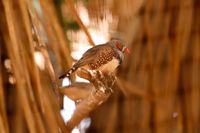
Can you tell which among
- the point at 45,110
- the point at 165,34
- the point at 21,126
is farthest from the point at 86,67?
the point at 165,34

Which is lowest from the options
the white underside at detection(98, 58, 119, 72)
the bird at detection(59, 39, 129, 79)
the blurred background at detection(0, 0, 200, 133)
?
the blurred background at detection(0, 0, 200, 133)

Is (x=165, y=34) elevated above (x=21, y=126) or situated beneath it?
elevated above

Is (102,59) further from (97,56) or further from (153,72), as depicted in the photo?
(153,72)

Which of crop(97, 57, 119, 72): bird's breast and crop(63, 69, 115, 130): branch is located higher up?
crop(97, 57, 119, 72): bird's breast

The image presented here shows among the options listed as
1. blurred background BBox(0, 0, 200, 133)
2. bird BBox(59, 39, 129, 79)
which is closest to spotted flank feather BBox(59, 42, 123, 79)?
bird BBox(59, 39, 129, 79)

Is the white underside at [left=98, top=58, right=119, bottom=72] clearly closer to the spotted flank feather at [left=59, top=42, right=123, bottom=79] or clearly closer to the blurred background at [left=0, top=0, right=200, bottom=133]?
the spotted flank feather at [left=59, top=42, right=123, bottom=79]

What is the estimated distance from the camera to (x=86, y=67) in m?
0.51

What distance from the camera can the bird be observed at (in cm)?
50

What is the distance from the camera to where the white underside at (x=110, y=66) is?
1.68ft

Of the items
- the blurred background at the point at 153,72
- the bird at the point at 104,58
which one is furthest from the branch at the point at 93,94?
the blurred background at the point at 153,72

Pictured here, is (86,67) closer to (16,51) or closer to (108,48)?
(108,48)

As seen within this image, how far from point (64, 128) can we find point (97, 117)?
0.96 m

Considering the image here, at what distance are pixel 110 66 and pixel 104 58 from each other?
0.05ft

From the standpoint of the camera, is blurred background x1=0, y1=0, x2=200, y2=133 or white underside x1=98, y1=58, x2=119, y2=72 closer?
white underside x1=98, y1=58, x2=119, y2=72
